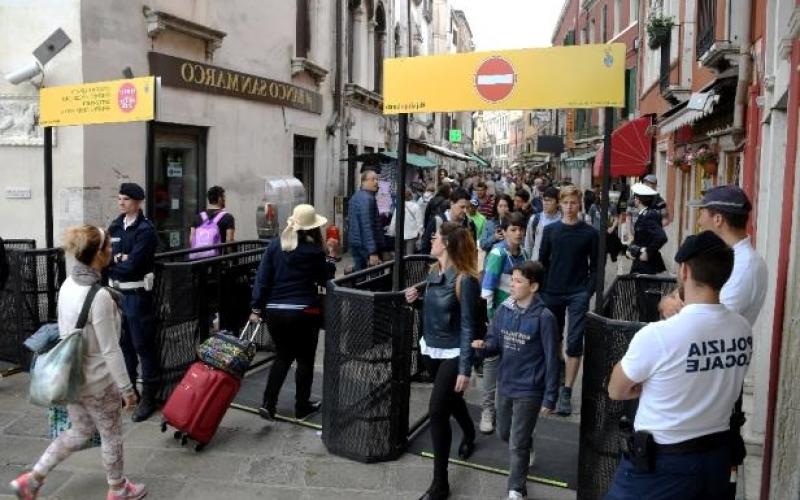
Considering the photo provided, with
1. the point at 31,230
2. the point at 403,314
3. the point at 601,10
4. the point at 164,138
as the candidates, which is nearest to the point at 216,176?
the point at 164,138

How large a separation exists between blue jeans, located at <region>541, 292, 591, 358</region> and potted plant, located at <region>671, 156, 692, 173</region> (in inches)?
327

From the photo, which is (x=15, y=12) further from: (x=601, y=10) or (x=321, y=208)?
(x=601, y=10)

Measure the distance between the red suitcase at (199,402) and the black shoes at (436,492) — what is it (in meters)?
1.58

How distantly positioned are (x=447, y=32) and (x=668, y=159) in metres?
29.3

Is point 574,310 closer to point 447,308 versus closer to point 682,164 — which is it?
point 447,308

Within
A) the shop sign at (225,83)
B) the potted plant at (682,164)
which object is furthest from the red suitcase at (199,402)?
the potted plant at (682,164)

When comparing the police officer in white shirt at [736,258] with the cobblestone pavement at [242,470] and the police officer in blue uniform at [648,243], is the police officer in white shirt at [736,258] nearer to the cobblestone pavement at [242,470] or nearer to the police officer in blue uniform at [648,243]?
the cobblestone pavement at [242,470]

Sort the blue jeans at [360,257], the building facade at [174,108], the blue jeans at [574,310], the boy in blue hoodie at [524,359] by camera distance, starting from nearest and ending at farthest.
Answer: the boy in blue hoodie at [524,359], the blue jeans at [574,310], the blue jeans at [360,257], the building facade at [174,108]

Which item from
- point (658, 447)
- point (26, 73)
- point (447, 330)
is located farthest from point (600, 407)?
point (26, 73)

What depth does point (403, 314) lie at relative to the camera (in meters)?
4.82

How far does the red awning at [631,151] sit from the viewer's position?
17.4 meters

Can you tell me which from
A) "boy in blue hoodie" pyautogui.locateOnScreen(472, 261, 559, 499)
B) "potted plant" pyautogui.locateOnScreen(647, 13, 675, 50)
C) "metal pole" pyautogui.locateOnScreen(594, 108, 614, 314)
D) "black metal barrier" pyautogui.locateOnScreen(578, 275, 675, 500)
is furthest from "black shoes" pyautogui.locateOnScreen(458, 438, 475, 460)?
"potted plant" pyautogui.locateOnScreen(647, 13, 675, 50)

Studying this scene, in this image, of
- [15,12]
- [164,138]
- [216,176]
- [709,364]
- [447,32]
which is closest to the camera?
[709,364]

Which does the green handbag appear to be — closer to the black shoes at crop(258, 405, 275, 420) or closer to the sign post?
the black shoes at crop(258, 405, 275, 420)
